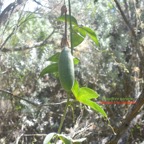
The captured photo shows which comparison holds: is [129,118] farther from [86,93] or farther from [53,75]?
[53,75]

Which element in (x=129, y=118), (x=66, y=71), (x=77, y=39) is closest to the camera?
(x=66, y=71)

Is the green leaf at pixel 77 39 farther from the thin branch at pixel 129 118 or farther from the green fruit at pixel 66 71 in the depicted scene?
the thin branch at pixel 129 118

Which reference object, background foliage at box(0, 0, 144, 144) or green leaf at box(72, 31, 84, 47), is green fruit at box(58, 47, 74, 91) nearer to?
green leaf at box(72, 31, 84, 47)

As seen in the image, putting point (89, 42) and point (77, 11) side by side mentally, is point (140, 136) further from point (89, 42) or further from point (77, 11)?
point (77, 11)

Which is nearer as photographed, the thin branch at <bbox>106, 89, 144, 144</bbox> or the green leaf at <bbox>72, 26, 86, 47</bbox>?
the green leaf at <bbox>72, 26, 86, 47</bbox>

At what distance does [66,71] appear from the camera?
30cm

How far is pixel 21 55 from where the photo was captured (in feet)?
8.39

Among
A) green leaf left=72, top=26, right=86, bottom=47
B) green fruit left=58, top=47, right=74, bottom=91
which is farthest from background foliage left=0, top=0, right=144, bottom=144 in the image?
green fruit left=58, top=47, right=74, bottom=91

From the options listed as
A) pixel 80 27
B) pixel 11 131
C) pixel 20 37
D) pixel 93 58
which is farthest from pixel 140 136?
pixel 80 27

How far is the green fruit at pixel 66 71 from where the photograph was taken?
291 mm

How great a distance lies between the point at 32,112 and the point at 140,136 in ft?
A: 2.67

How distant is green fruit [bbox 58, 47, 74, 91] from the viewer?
0.29 m

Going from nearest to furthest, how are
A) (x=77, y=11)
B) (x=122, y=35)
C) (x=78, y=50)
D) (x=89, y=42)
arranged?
(x=78, y=50) → (x=89, y=42) → (x=77, y=11) → (x=122, y=35)

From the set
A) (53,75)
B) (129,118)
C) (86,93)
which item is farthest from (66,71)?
(53,75)
